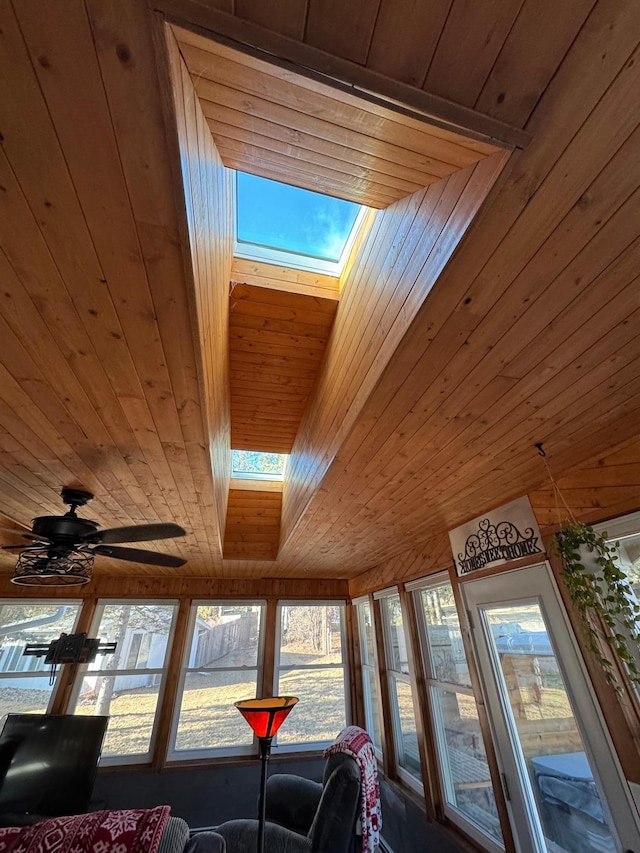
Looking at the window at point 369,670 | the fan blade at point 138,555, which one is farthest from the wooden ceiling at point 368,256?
the window at point 369,670

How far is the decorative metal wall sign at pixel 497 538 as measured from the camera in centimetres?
227

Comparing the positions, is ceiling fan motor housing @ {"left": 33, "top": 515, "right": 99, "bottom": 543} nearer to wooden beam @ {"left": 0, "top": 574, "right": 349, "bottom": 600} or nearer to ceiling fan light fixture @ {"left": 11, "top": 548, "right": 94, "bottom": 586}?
ceiling fan light fixture @ {"left": 11, "top": 548, "right": 94, "bottom": 586}

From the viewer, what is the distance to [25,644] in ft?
14.9

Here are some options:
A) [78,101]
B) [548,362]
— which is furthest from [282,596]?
[78,101]

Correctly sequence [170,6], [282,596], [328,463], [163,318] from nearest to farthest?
[170,6], [163,318], [328,463], [282,596]

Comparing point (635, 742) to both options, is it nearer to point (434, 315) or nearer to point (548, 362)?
point (548, 362)

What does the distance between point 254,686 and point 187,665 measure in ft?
3.09

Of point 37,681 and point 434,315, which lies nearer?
point 434,315

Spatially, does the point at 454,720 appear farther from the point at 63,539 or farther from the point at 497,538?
the point at 63,539

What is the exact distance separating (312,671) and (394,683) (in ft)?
4.86

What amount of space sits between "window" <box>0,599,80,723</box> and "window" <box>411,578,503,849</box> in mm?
4438

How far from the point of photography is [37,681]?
4430mm

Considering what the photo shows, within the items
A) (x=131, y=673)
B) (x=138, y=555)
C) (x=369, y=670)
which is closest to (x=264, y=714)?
(x=138, y=555)

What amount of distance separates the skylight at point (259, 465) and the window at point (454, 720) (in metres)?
2.00
